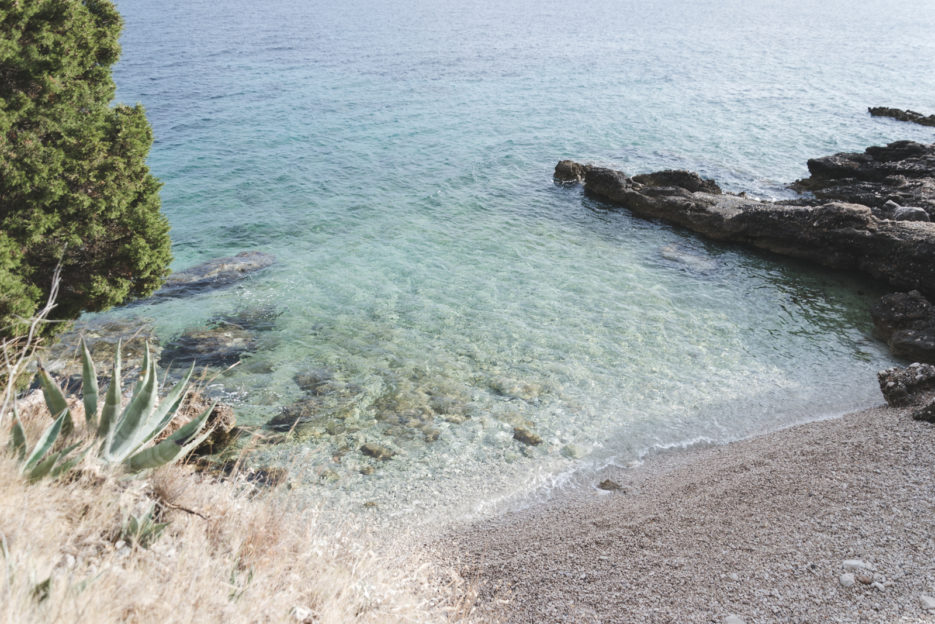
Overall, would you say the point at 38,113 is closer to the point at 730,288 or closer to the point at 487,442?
the point at 487,442

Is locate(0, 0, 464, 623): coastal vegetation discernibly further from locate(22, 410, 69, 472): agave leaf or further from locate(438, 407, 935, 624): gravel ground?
locate(438, 407, 935, 624): gravel ground

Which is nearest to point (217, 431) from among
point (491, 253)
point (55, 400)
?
point (55, 400)

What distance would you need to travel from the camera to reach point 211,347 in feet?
44.5

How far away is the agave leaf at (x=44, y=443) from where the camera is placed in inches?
201

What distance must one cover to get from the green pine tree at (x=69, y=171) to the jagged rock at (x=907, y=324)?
15.4 metres

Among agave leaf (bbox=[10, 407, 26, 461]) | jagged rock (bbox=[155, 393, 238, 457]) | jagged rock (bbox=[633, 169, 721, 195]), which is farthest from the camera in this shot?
jagged rock (bbox=[633, 169, 721, 195])

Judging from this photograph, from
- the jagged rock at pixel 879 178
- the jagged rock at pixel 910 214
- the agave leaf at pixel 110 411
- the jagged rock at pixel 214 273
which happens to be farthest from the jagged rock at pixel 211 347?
the jagged rock at pixel 879 178

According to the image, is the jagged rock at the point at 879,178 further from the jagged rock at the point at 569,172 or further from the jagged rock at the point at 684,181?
the jagged rock at the point at 569,172

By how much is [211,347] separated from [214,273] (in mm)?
4440

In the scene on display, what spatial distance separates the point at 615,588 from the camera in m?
6.82

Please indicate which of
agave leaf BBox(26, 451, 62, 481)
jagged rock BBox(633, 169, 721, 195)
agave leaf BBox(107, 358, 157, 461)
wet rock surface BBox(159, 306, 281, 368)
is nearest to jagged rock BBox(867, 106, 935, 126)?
jagged rock BBox(633, 169, 721, 195)

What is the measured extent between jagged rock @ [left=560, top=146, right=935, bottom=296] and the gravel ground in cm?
772

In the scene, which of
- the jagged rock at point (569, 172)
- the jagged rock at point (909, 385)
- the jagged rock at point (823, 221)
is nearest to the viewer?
the jagged rock at point (909, 385)

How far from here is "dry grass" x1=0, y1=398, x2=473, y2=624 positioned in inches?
162
